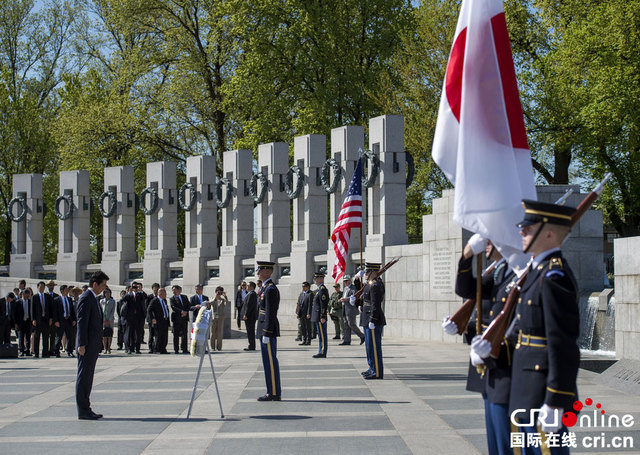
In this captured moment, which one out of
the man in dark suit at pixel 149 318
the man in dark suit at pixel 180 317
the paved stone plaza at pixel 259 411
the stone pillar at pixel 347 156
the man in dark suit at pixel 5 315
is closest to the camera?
the paved stone plaza at pixel 259 411

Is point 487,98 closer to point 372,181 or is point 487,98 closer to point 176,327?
point 176,327

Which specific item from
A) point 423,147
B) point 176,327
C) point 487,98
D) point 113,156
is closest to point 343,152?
point 423,147

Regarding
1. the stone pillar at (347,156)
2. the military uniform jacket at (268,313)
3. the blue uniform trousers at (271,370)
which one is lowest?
the blue uniform trousers at (271,370)

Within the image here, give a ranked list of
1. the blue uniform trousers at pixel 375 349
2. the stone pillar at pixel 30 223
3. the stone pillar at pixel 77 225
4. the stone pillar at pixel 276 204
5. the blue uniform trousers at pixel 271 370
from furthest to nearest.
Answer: the stone pillar at pixel 30 223 < the stone pillar at pixel 77 225 < the stone pillar at pixel 276 204 < the blue uniform trousers at pixel 375 349 < the blue uniform trousers at pixel 271 370

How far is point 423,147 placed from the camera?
36.6 m

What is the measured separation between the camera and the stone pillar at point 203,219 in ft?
123

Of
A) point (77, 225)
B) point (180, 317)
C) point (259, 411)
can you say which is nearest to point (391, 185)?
point (180, 317)

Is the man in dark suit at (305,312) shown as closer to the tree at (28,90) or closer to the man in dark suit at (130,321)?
the man in dark suit at (130,321)

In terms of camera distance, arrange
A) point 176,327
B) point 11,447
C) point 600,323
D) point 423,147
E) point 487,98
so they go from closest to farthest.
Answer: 1. point 487,98
2. point 11,447
3. point 600,323
4. point 176,327
5. point 423,147

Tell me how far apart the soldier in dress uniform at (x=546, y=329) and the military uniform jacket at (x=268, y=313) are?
23.0 feet

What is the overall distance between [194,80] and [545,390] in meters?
40.2

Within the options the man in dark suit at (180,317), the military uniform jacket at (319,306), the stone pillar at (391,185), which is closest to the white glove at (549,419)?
the military uniform jacket at (319,306)

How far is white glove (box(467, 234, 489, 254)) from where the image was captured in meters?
6.55

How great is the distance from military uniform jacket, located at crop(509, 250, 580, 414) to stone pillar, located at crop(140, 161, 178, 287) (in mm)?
34121
